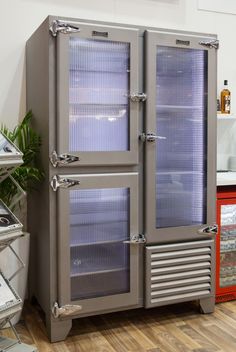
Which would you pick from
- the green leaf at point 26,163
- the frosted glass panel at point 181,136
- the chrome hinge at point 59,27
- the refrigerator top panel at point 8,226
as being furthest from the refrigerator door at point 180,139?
the refrigerator top panel at point 8,226

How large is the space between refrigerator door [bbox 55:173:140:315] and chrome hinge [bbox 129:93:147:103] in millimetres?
512

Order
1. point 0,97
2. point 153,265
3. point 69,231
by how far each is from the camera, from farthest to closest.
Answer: point 0,97 < point 153,265 < point 69,231

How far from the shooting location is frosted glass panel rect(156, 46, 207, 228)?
123 inches

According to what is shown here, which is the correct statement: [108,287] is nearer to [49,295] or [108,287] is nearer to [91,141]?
[49,295]

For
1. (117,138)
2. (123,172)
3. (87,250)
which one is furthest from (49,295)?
(117,138)

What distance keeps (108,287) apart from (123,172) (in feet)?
2.64

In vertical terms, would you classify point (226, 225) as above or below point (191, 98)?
below

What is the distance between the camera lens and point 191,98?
3.21 m

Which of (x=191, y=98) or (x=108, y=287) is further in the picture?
(x=191, y=98)

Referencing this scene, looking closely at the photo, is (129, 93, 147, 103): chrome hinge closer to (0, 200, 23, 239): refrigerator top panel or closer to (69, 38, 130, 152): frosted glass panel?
(69, 38, 130, 152): frosted glass panel

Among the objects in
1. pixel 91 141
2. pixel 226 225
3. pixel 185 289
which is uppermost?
pixel 91 141

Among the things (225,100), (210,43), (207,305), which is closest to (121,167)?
(210,43)

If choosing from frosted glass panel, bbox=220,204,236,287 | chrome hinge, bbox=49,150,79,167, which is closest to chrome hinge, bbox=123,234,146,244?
chrome hinge, bbox=49,150,79,167

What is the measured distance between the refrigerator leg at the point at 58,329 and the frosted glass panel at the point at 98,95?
113 centimetres
